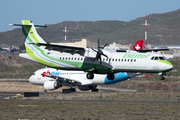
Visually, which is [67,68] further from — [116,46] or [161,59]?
[116,46]

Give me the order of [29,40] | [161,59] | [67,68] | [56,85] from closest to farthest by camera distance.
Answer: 1. [161,59]
2. [67,68]
3. [29,40]
4. [56,85]

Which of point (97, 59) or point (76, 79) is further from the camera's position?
point (76, 79)

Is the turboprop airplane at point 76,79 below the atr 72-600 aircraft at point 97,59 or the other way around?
below

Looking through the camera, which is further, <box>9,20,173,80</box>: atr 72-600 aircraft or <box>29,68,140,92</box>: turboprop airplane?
<box>29,68,140,92</box>: turboprop airplane

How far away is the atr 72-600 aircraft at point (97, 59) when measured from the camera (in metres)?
38.7

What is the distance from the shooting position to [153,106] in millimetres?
31438

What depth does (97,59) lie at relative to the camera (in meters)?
41.4

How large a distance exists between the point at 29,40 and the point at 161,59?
22.8m

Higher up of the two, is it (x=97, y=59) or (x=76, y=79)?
(x=97, y=59)

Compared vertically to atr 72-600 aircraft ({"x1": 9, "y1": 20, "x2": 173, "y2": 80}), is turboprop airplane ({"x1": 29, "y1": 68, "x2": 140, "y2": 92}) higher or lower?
lower

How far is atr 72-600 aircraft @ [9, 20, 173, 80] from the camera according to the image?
127 feet

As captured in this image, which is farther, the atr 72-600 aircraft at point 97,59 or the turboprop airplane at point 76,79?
the turboprop airplane at point 76,79

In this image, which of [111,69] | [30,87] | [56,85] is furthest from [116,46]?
[111,69]

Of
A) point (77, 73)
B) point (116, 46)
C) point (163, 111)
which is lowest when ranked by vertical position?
point (163, 111)
